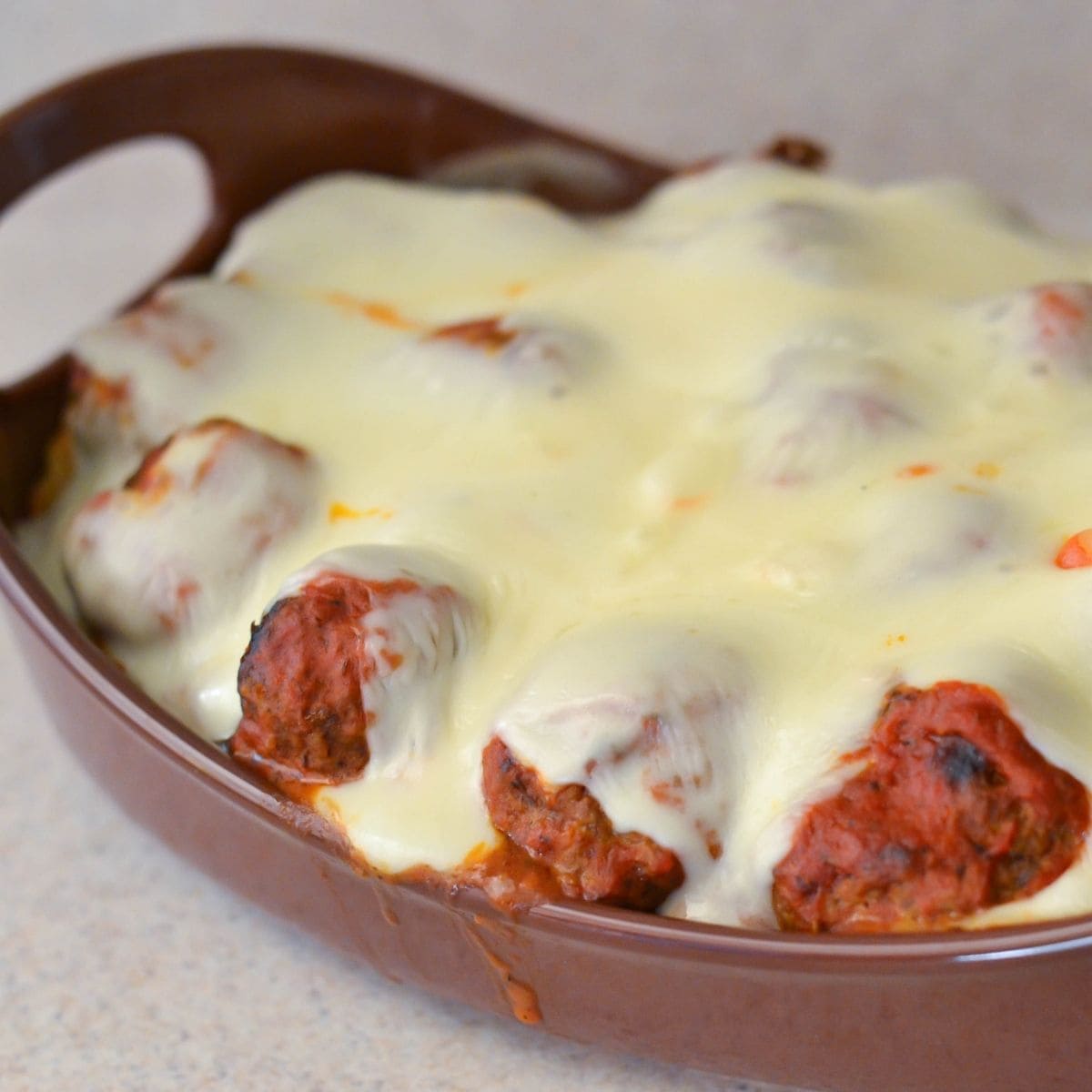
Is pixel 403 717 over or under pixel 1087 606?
under

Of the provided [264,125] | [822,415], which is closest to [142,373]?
[264,125]

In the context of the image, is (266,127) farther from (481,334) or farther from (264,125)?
(481,334)

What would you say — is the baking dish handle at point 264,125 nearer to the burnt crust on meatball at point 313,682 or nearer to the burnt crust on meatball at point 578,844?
the burnt crust on meatball at point 313,682

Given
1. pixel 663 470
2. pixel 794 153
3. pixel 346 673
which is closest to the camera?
pixel 346 673

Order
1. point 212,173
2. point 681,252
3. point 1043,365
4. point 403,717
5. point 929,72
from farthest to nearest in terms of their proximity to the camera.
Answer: point 929,72 → point 212,173 → point 681,252 → point 1043,365 → point 403,717

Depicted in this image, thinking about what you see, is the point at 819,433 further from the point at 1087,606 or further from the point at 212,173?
the point at 212,173

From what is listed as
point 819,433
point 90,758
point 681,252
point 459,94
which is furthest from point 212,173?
point 819,433

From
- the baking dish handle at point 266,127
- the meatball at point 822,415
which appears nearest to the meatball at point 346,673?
the meatball at point 822,415
